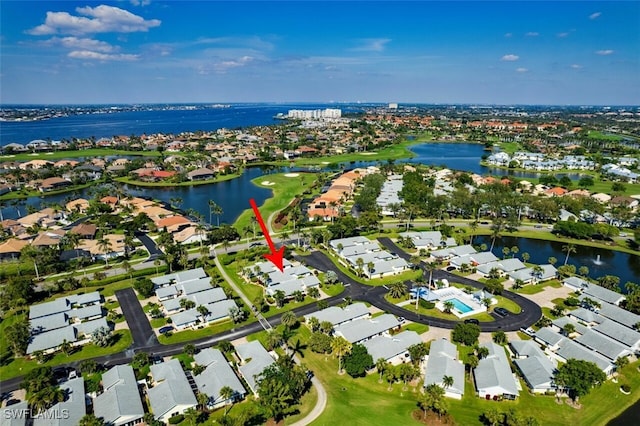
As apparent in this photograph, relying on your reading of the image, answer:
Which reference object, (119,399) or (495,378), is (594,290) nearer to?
(495,378)

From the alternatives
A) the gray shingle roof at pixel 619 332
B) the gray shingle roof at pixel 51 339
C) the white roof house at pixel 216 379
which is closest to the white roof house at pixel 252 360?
the white roof house at pixel 216 379

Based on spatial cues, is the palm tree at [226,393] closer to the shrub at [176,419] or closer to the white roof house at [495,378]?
the shrub at [176,419]

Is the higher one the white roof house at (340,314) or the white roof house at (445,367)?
the white roof house at (340,314)

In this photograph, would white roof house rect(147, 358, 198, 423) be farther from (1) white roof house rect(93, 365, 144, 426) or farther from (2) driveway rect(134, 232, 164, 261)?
(2) driveway rect(134, 232, 164, 261)

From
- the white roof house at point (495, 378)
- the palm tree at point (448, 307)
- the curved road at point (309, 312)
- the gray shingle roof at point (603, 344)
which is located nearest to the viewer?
the white roof house at point (495, 378)

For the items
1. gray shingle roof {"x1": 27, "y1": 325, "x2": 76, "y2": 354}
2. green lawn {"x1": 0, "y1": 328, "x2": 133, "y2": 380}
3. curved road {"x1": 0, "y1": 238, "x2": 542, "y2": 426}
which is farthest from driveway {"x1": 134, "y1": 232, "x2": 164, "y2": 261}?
green lawn {"x1": 0, "y1": 328, "x2": 133, "y2": 380}

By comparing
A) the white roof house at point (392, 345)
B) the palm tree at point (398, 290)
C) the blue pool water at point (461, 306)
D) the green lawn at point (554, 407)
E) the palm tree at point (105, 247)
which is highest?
the palm tree at point (105, 247)
